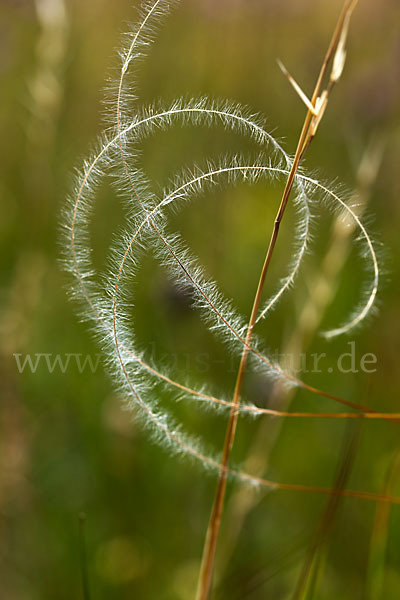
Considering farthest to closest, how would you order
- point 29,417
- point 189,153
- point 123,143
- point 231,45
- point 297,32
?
point 297,32 < point 231,45 < point 189,153 < point 29,417 < point 123,143

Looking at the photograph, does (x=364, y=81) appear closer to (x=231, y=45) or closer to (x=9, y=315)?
(x=231, y=45)

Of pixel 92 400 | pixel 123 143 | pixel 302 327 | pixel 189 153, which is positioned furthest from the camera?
pixel 189 153

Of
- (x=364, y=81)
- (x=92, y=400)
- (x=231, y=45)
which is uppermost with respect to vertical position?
(x=231, y=45)

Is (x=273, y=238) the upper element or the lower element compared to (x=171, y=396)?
upper

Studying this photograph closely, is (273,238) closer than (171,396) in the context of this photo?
Yes

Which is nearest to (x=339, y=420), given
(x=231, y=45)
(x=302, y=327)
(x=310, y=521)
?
(x=310, y=521)

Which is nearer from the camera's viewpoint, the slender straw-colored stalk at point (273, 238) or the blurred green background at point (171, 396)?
the slender straw-colored stalk at point (273, 238)

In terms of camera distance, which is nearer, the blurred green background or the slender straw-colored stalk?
the slender straw-colored stalk

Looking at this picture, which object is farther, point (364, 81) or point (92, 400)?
point (364, 81)
